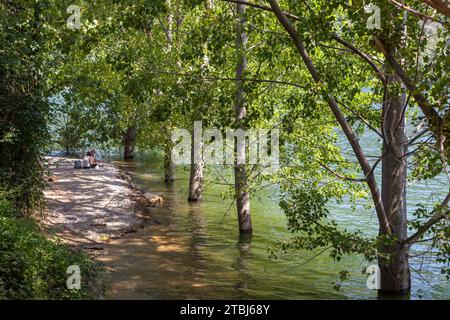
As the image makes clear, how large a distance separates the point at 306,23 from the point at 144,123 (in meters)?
15.8

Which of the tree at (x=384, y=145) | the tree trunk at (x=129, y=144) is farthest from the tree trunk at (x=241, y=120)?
the tree trunk at (x=129, y=144)

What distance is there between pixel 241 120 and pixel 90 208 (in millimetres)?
10550

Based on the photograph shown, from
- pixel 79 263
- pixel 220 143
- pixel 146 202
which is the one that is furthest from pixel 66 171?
pixel 79 263

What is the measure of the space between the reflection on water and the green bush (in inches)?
58.8

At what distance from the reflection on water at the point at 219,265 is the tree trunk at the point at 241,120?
745 mm

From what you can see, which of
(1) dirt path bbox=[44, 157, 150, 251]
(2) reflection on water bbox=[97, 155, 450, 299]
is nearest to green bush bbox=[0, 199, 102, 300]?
(2) reflection on water bbox=[97, 155, 450, 299]

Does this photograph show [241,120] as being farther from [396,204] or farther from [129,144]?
[129,144]

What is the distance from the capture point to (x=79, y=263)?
12.6m

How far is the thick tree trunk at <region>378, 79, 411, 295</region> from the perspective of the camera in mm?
13872

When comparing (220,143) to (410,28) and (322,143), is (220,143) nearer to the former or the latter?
(322,143)

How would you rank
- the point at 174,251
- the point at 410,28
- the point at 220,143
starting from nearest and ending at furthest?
1. the point at 410,28
2. the point at 174,251
3. the point at 220,143

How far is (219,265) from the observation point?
1844cm

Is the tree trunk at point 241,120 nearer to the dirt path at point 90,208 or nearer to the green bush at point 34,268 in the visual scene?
the dirt path at point 90,208

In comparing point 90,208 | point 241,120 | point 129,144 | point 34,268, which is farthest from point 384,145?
point 129,144
